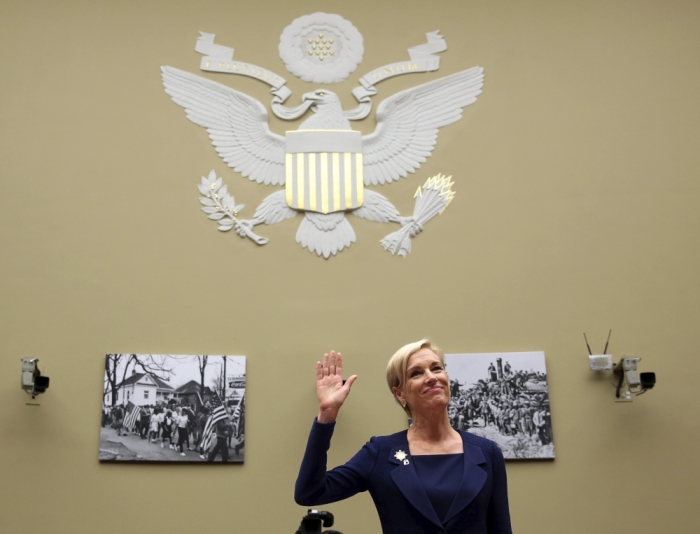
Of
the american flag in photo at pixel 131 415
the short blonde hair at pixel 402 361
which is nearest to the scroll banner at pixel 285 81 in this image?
the american flag in photo at pixel 131 415

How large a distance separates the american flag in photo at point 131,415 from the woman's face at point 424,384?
3.17 metres

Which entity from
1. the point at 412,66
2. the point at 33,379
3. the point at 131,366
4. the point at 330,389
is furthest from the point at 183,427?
the point at 412,66

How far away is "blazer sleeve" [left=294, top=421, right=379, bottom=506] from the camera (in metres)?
2.82

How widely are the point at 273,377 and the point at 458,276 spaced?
5.14 ft

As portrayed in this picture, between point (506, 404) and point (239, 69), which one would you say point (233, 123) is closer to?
point (239, 69)

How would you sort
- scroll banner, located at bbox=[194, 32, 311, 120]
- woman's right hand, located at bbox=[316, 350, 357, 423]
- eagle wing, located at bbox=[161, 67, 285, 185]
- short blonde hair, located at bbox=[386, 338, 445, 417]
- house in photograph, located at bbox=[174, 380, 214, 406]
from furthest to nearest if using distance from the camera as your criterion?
scroll banner, located at bbox=[194, 32, 311, 120] < eagle wing, located at bbox=[161, 67, 285, 185] < house in photograph, located at bbox=[174, 380, 214, 406] < short blonde hair, located at bbox=[386, 338, 445, 417] < woman's right hand, located at bbox=[316, 350, 357, 423]

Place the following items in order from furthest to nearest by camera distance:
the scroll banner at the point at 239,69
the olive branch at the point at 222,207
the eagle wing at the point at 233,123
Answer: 1. the scroll banner at the point at 239,69
2. the eagle wing at the point at 233,123
3. the olive branch at the point at 222,207

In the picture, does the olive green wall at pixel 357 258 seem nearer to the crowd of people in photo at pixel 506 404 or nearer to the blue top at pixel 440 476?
the crowd of people in photo at pixel 506 404

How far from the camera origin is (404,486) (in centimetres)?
281

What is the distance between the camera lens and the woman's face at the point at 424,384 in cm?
295

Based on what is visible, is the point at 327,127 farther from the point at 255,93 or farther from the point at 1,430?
→ the point at 1,430

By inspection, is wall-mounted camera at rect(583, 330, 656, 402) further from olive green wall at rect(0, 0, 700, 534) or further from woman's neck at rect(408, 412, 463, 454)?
woman's neck at rect(408, 412, 463, 454)

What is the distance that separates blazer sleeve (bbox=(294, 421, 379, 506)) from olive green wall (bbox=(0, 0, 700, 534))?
2.88 m

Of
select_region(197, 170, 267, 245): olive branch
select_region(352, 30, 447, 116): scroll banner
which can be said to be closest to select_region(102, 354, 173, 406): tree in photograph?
select_region(197, 170, 267, 245): olive branch
